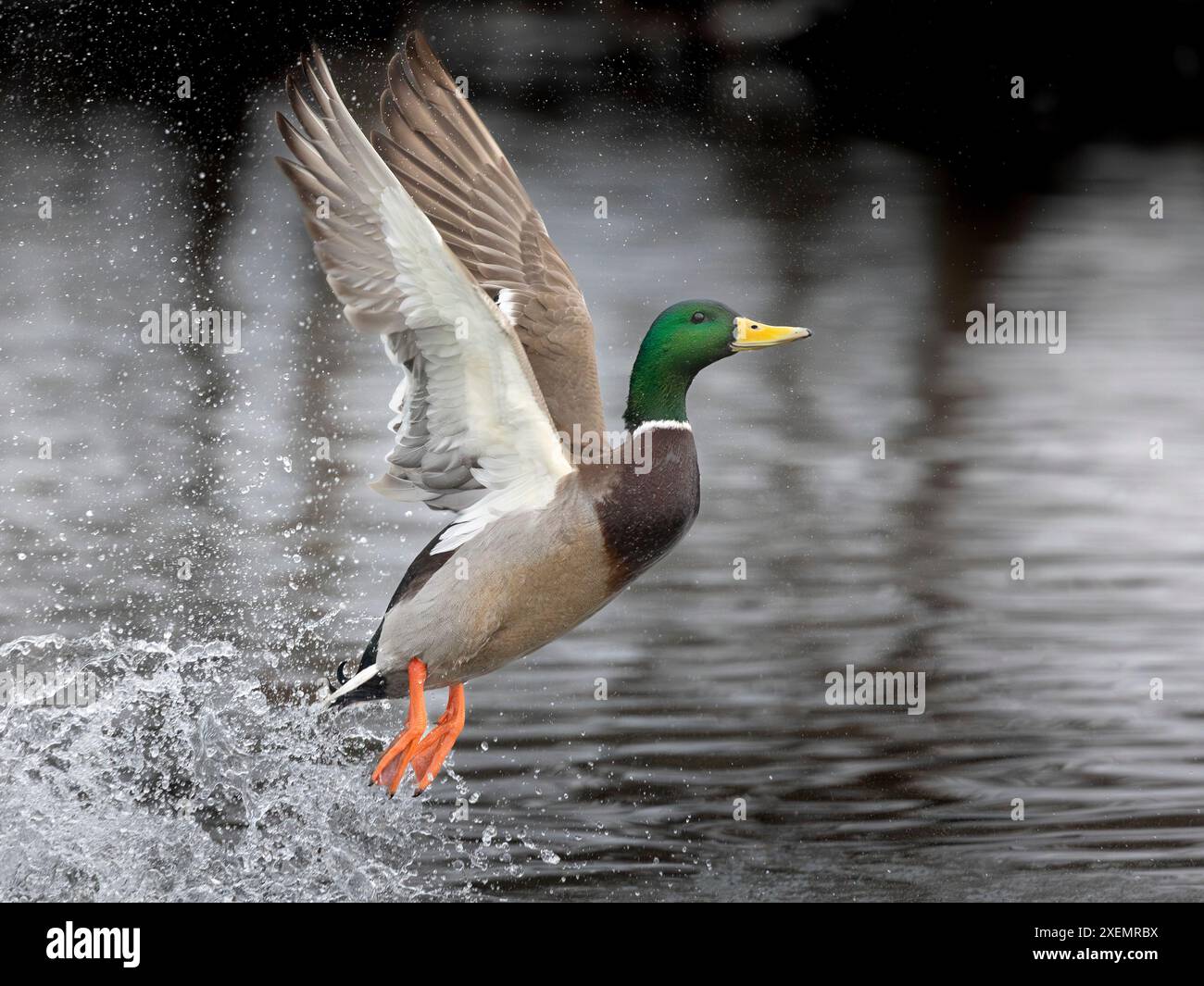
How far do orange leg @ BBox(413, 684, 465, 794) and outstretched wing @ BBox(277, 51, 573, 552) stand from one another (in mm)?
287

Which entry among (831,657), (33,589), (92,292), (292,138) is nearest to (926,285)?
(831,657)

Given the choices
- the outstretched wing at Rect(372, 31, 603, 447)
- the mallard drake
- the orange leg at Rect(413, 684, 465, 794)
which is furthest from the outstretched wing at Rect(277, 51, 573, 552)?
the orange leg at Rect(413, 684, 465, 794)

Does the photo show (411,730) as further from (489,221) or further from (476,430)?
(489,221)

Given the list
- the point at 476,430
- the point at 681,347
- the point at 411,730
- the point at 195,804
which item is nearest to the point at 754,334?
the point at 681,347

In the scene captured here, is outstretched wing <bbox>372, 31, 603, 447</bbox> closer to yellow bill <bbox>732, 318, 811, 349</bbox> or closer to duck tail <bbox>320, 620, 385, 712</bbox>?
yellow bill <bbox>732, 318, 811, 349</bbox>

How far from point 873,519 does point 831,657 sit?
0.71 meters

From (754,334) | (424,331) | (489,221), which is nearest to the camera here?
(424,331)

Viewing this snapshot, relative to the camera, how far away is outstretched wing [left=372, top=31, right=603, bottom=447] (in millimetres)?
2404

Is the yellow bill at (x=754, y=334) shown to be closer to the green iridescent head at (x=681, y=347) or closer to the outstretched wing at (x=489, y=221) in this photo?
the green iridescent head at (x=681, y=347)

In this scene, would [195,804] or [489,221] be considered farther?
[489,221]

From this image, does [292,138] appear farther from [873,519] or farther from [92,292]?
[92,292]

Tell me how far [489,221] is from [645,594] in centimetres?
118

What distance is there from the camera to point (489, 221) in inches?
100

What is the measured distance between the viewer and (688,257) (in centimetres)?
515
